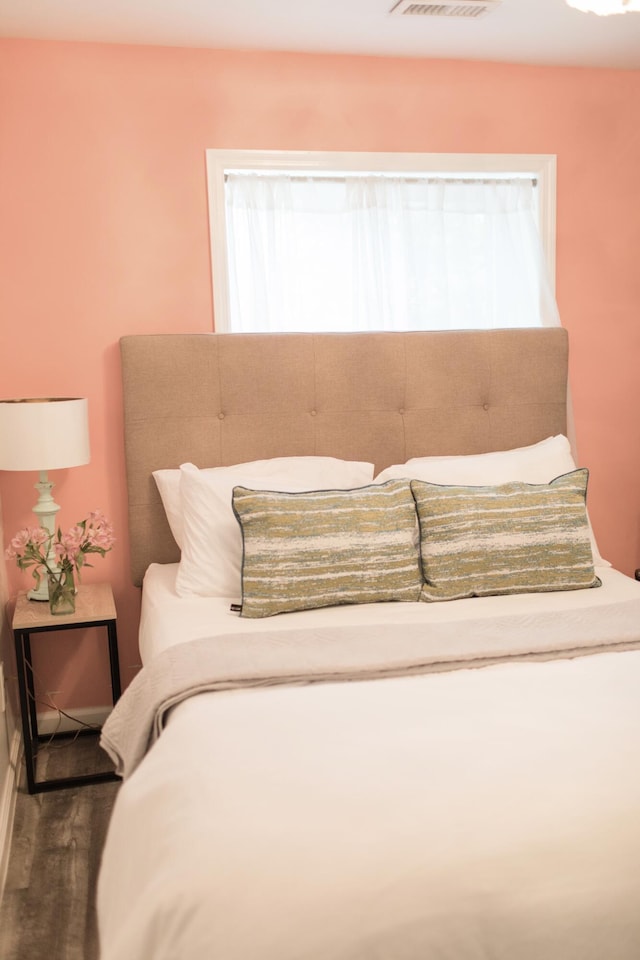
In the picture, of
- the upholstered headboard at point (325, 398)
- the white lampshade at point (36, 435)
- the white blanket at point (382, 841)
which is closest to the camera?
the white blanket at point (382, 841)

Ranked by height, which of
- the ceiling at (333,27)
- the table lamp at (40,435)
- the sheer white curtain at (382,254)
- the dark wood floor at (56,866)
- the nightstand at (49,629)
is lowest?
the dark wood floor at (56,866)

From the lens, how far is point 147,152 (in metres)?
3.03

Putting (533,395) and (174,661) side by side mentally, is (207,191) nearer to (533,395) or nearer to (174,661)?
(533,395)

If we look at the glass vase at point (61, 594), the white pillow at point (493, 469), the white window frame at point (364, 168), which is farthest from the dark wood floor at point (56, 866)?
the white window frame at point (364, 168)

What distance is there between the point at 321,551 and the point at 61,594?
0.90m

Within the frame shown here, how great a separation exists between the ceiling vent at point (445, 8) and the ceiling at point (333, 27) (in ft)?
0.10

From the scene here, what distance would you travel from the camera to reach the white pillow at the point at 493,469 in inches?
114

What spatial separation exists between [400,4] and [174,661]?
2.13 metres

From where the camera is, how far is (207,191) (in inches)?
122

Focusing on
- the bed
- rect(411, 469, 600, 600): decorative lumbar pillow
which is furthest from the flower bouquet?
rect(411, 469, 600, 600): decorative lumbar pillow

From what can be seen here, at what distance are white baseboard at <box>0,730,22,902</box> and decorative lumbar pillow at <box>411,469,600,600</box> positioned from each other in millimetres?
1383

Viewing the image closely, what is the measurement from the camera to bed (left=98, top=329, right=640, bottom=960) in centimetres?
129

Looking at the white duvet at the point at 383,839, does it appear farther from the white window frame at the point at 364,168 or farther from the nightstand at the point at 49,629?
the white window frame at the point at 364,168

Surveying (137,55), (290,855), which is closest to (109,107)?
(137,55)
